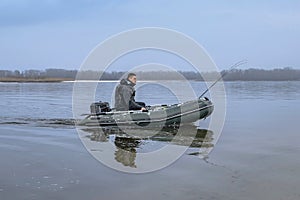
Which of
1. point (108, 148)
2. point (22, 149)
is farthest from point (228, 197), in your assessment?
point (22, 149)

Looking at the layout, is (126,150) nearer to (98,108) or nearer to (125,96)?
(125,96)

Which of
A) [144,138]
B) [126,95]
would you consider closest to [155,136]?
[144,138]

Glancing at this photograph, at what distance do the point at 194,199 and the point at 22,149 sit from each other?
5865 mm

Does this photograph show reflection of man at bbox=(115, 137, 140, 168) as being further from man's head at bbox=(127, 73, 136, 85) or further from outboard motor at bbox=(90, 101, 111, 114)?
outboard motor at bbox=(90, 101, 111, 114)

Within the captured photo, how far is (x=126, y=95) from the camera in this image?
13.9 meters

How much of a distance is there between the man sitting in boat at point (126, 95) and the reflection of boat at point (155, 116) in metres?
0.32

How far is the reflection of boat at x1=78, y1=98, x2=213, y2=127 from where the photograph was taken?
14.0 m

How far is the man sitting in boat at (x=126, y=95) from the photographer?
13.7 metres

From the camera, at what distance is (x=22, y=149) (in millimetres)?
10820

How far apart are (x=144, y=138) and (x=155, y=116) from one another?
5.19 ft

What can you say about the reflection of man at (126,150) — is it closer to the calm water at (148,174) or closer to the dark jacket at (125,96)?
the calm water at (148,174)

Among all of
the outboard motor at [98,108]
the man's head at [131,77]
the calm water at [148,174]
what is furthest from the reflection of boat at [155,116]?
the man's head at [131,77]

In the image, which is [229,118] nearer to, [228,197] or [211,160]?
[211,160]

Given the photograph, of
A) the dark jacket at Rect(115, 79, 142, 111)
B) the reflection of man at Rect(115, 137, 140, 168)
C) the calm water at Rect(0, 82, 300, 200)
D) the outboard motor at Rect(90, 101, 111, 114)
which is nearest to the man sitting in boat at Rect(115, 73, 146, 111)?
the dark jacket at Rect(115, 79, 142, 111)
